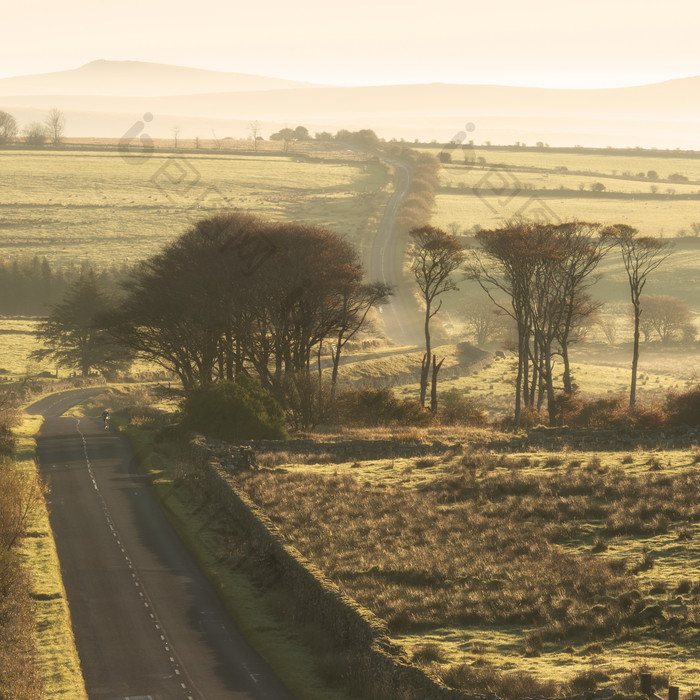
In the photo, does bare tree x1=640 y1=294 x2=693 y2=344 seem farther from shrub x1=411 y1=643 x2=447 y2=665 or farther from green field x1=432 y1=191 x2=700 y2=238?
shrub x1=411 y1=643 x2=447 y2=665

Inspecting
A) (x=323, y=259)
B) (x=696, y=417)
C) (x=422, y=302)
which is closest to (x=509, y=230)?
(x=323, y=259)

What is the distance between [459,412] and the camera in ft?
255

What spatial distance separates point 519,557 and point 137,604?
1262 cm

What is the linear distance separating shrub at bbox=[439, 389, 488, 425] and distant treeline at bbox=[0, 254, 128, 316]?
72.9 m

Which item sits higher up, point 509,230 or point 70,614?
point 509,230

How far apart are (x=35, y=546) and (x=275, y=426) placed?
22344 mm

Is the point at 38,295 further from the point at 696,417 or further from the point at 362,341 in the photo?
the point at 696,417

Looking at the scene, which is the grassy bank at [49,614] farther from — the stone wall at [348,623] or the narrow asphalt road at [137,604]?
the stone wall at [348,623]

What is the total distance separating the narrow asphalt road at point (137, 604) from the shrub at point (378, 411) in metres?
22.0

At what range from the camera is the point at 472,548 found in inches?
1388

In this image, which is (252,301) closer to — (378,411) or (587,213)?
(378,411)

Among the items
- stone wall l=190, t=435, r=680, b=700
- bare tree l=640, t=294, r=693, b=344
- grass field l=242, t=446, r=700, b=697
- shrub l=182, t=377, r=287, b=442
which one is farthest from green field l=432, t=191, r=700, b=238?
stone wall l=190, t=435, r=680, b=700

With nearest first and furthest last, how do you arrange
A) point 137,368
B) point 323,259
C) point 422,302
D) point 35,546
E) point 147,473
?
point 35,546 → point 147,473 → point 323,259 → point 137,368 → point 422,302

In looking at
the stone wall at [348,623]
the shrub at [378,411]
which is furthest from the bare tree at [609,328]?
the stone wall at [348,623]
